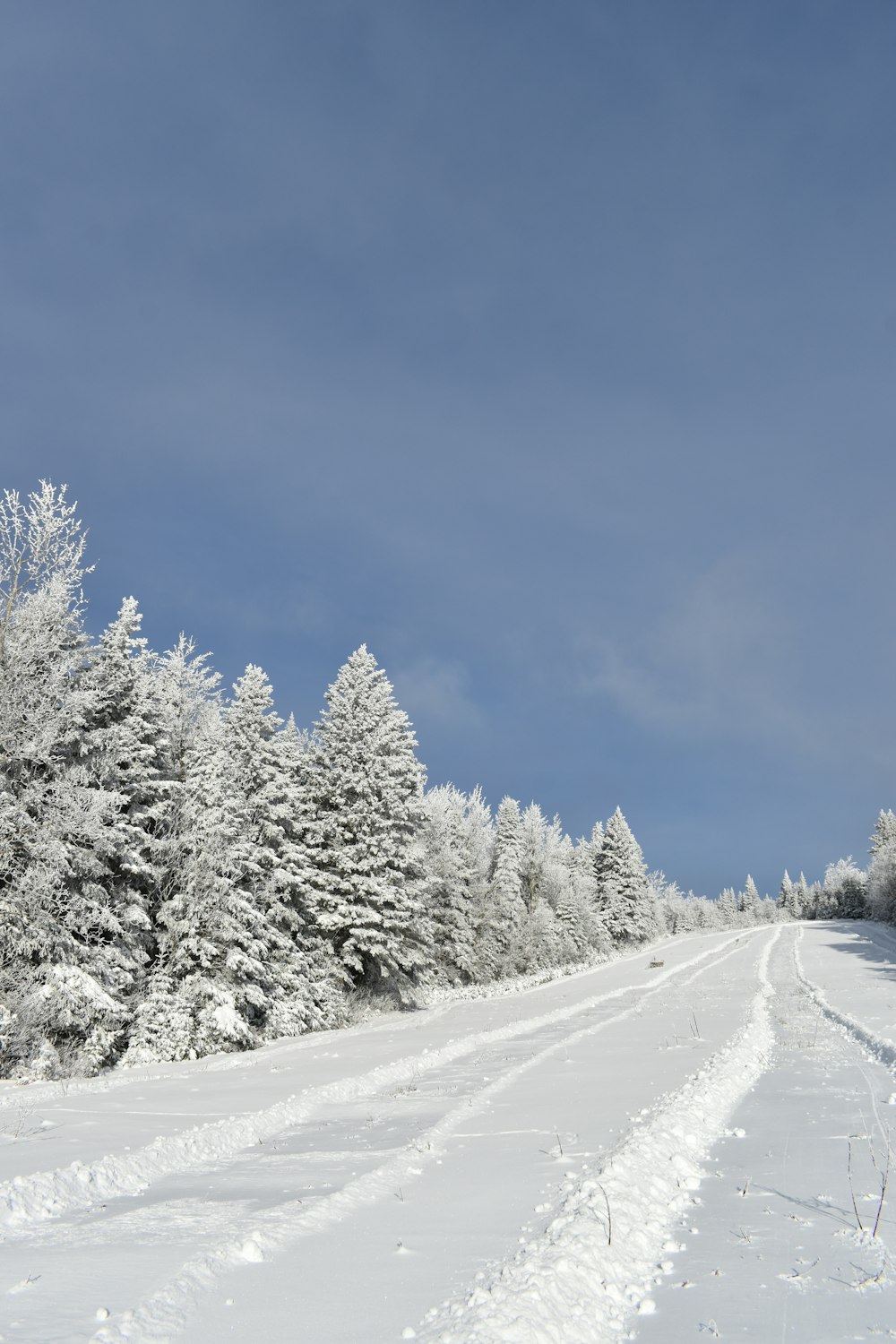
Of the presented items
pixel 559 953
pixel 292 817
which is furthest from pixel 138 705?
pixel 559 953

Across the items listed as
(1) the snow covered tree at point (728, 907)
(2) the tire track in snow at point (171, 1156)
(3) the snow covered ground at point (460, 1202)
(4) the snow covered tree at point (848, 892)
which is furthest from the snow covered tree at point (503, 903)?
(1) the snow covered tree at point (728, 907)

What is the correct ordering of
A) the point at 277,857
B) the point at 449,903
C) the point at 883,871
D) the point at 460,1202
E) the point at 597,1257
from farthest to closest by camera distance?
the point at 883,871 → the point at 449,903 → the point at 277,857 → the point at 460,1202 → the point at 597,1257

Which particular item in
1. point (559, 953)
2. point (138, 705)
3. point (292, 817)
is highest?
point (138, 705)

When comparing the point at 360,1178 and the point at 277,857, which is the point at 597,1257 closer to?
the point at 360,1178

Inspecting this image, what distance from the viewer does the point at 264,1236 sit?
592 cm

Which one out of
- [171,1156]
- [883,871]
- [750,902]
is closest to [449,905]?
[171,1156]

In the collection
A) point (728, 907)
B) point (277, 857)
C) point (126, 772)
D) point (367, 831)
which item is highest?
point (126, 772)

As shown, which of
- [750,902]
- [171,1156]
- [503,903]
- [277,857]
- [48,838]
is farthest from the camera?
[750,902]

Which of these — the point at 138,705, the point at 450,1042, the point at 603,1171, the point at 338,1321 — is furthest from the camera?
the point at 138,705

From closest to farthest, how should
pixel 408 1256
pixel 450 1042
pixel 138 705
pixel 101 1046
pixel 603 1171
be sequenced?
pixel 408 1256 → pixel 603 1171 → pixel 101 1046 → pixel 450 1042 → pixel 138 705

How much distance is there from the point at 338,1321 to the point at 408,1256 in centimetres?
116

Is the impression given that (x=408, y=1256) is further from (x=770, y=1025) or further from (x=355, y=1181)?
(x=770, y=1025)

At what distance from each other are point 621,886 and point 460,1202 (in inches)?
3106

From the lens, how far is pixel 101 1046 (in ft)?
56.7
